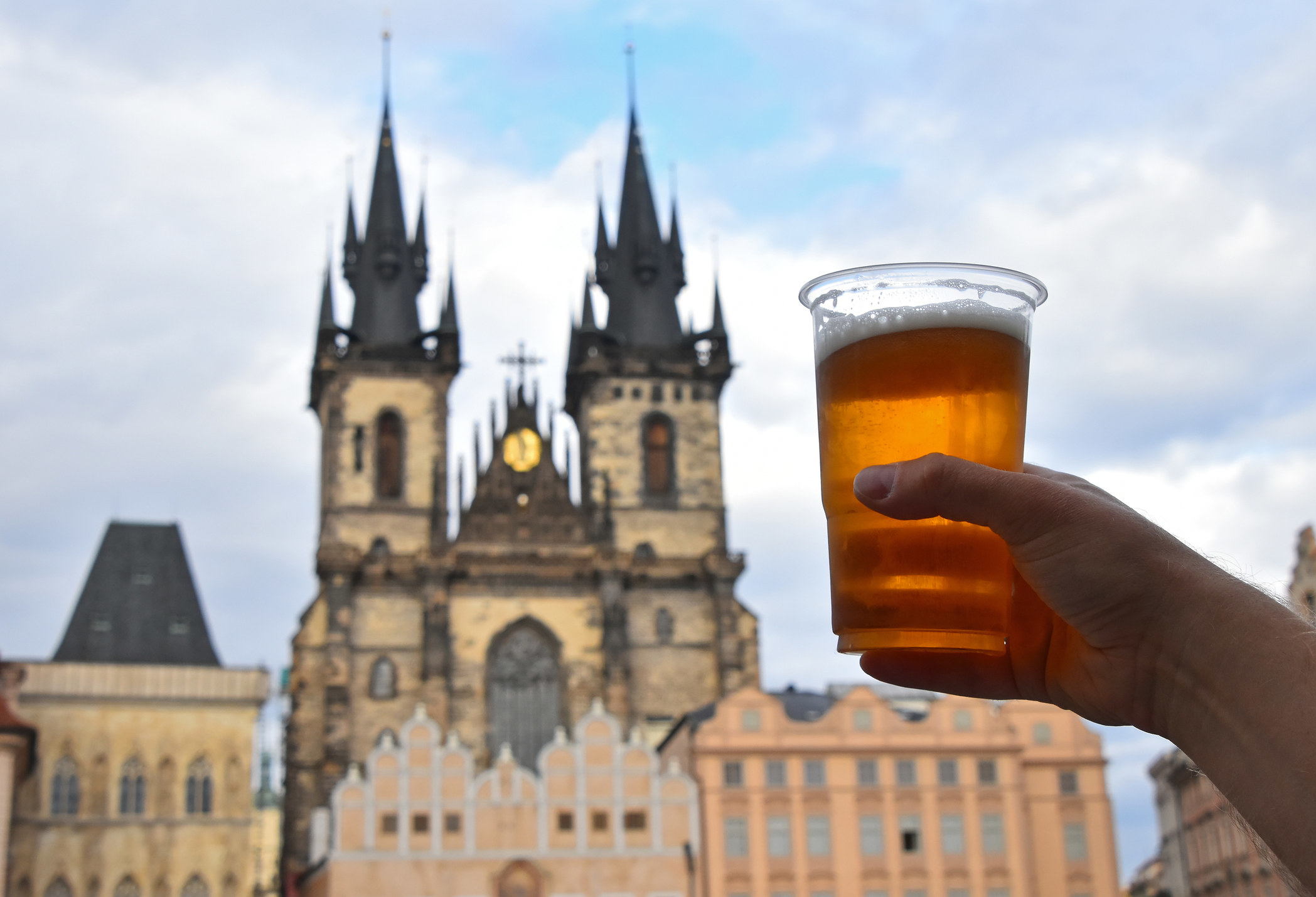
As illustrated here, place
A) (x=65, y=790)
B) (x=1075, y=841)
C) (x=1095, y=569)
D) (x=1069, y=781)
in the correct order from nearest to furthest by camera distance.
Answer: (x=1095, y=569), (x=1075, y=841), (x=1069, y=781), (x=65, y=790)

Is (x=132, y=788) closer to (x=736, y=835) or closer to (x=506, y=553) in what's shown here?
(x=506, y=553)

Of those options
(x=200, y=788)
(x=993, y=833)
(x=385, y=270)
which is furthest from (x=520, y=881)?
(x=385, y=270)

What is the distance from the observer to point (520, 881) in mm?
34312

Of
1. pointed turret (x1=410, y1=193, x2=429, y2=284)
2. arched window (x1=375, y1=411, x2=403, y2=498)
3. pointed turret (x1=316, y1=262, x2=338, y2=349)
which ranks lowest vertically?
arched window (x1=375, y1=411, x2=403, y2=498)

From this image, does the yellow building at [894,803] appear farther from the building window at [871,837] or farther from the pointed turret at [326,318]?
the pointed turret at [326,318]

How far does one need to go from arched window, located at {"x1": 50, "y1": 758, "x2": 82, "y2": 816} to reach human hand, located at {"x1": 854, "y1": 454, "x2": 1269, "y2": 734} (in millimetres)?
45277

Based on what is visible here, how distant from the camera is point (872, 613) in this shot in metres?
2.38

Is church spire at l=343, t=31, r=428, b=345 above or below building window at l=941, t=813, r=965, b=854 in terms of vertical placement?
above

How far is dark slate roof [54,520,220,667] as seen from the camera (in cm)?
4775

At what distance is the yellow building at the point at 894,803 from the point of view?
35406mm

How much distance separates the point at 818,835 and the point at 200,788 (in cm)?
1905

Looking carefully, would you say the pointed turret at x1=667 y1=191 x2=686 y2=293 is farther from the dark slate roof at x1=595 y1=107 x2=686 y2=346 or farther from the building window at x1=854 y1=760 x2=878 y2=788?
the building window at x1=854 y1=760 x2=878 y2=788

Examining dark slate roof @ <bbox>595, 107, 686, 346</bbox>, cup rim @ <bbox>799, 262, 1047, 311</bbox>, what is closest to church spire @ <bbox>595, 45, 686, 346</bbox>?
dark slate roof @ <bbox>595, 107, 686, 346</bbox>

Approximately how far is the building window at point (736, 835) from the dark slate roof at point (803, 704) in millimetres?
2963
